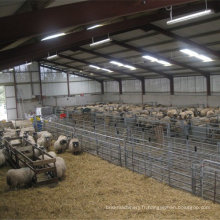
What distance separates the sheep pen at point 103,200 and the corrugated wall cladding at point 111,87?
26729 mm

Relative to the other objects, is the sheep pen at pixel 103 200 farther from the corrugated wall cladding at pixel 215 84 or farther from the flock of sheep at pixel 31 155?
the corrugated wall cladding at pixel 215 84

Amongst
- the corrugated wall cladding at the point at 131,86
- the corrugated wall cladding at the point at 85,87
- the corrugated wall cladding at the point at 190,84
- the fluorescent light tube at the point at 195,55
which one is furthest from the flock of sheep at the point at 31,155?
the corrugated wall cladding at the point at 85,87

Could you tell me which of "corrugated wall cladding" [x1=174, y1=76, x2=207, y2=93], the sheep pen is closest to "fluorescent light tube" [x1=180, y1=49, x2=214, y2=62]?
"corrugated wall cladding" [x1=174, y1=76, x2=207, y2=93]

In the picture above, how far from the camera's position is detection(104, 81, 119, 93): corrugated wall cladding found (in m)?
35.3

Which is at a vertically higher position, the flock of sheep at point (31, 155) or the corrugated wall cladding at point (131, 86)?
the corrugated wall cladding at point (131, 86)

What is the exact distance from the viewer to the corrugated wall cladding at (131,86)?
31538mm

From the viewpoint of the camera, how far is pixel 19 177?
7.95 metres

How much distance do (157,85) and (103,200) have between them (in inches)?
903

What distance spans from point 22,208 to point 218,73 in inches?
784

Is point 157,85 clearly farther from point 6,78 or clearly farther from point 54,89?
point 6,78

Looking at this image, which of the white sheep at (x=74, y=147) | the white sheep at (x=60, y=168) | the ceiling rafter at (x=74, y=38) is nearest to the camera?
the white sheep at (x=60, y=168)

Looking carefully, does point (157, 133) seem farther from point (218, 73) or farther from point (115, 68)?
point (115, 68)

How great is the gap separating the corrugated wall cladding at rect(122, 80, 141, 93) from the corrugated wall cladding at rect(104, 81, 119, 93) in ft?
5.10

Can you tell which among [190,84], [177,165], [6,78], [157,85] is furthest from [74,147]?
[6,78]
